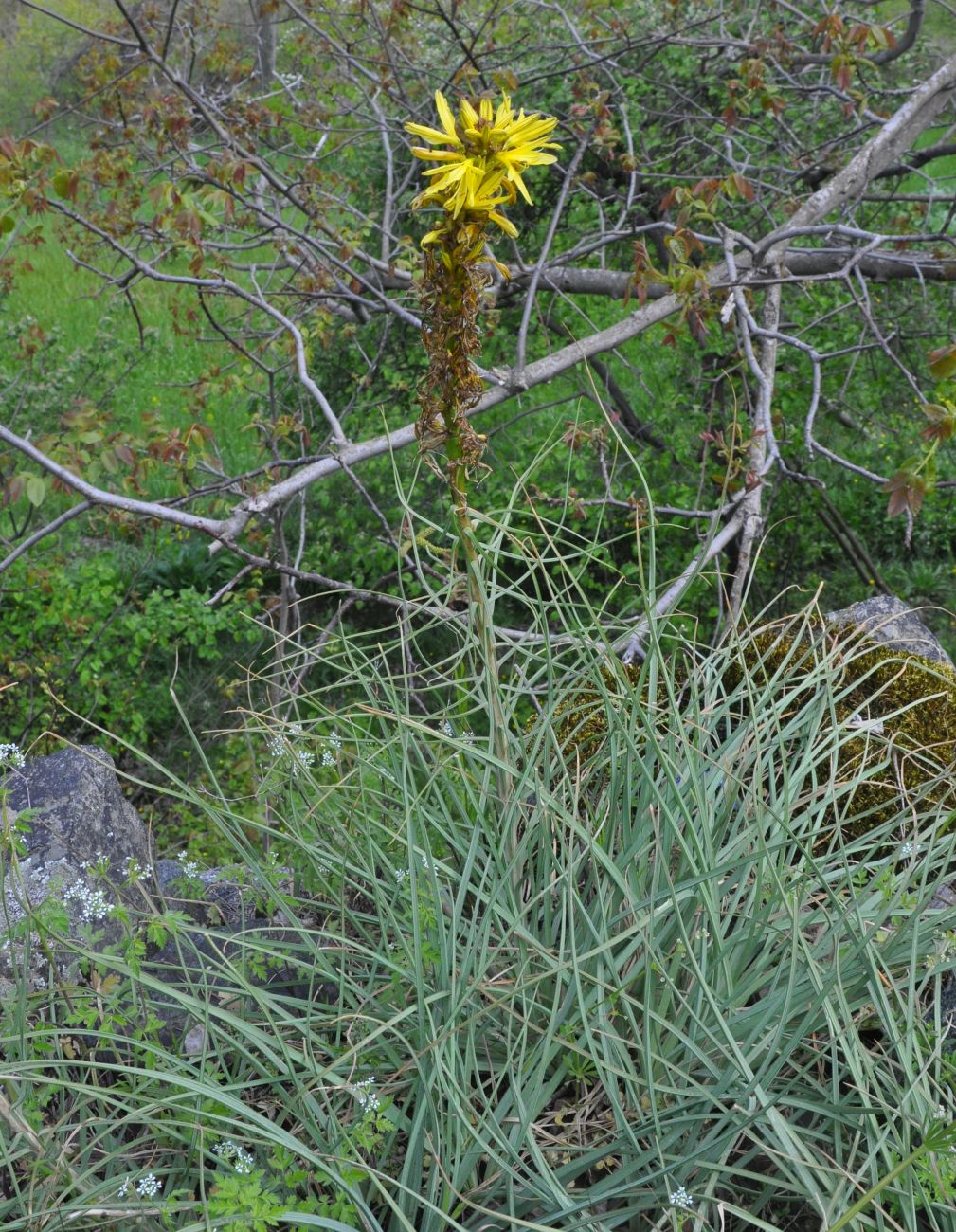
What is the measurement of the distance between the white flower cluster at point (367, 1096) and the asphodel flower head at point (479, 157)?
0.99 meters

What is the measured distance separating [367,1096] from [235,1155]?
0.20 m

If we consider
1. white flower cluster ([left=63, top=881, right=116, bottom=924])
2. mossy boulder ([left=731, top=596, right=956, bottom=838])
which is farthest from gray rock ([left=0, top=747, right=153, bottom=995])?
mossy boulder ([left=731, top=596, right=956, bottom=838])

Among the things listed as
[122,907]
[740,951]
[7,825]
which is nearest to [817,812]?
[740,951]

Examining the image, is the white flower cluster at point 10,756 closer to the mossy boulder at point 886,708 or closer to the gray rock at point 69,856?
the gray rock at point 69,856

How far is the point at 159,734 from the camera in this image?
443 centimetres

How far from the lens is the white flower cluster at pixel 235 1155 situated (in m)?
1.27

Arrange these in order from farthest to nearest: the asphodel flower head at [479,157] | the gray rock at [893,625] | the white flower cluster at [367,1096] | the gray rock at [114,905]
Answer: the gray rock at [893,625] < the gray rock at [114,905] < the white flower cluster at [367,1096] < the asphodel flower head at [479,157]

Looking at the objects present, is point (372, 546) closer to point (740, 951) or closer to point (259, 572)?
point (259, 572)

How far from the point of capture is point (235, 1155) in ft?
4.50

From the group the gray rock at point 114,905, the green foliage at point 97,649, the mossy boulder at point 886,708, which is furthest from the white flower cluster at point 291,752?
the green foliage at point 97,649

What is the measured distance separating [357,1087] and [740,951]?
588 mm

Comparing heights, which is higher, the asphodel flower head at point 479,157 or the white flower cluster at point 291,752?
the asphodel flower head at point 479,157

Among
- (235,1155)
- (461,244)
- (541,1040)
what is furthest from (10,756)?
(461,244)

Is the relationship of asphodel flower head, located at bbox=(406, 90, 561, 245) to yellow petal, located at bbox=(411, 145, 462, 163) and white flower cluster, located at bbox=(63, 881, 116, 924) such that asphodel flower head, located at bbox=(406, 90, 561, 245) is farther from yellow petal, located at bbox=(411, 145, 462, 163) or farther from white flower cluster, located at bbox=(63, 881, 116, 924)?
white flower cluster, located at bbox=(63, 881, 116, 924)
